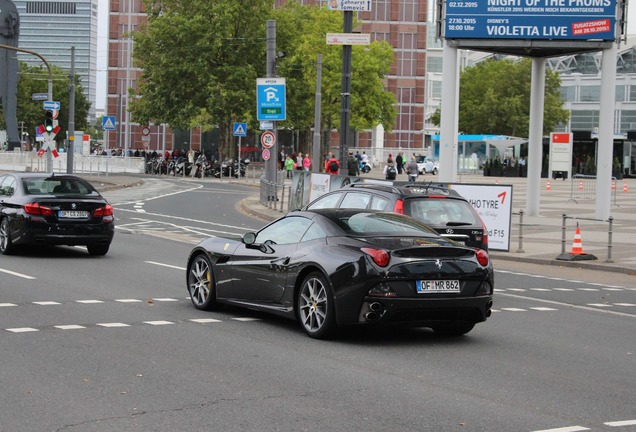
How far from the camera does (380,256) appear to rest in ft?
33.3

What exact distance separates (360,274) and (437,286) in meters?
0.77

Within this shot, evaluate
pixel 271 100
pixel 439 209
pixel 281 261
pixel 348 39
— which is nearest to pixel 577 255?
pixel 439 209

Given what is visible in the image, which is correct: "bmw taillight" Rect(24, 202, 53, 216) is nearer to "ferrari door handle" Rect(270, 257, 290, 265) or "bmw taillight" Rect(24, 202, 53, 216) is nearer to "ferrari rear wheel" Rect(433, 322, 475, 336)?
"ferrari door handle" Rect(270, 257, 290, 265)

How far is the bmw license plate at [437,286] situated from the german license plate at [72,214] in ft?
32.4

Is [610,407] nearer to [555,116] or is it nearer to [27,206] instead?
[27,206]

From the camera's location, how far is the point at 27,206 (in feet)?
60.5

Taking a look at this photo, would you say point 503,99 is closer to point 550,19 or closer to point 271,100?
point 271,100

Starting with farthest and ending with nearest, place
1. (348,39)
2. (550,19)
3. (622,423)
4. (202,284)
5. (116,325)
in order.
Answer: (550,19) < (348,39) < (202,284) < (116,325) < (622,423)

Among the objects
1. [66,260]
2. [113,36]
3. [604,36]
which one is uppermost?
[113,36]

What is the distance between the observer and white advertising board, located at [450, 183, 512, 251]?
2208cm

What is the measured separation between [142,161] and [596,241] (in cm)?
5041

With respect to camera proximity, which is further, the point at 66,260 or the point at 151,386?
the point at 66,260

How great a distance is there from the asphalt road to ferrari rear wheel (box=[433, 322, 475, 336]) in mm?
125

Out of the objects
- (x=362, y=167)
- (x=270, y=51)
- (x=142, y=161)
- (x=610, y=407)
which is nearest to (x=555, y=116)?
(x=362, y=167)
